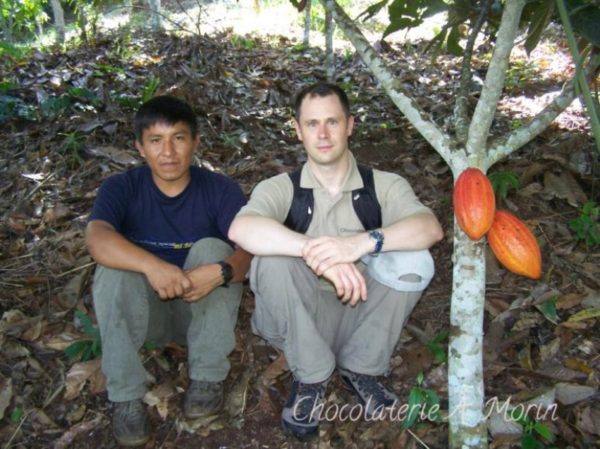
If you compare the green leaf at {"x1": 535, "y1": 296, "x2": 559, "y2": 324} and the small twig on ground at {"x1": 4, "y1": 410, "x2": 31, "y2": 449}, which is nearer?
the small twig on ground at {"x1": 4, "y1": 410, "x2": 31, "y2": 449}

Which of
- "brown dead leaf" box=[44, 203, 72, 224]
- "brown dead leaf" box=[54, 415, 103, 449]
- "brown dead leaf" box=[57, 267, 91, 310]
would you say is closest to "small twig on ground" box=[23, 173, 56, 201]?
"brown dead leaf" box=[44, 203, 72, 224]

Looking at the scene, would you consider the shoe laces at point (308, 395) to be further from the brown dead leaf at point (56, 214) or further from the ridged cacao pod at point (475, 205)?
the brown dead leaf at point (56, 214)

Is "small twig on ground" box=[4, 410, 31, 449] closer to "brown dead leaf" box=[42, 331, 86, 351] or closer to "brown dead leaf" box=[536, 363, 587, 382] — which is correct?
"brown dead leaf" box=[42, 331, 86, 351]

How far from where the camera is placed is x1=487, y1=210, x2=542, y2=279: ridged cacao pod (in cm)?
175

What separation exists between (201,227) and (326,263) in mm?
783

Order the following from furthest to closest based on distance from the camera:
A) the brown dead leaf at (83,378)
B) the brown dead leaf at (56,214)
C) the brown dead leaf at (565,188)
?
the brown dead leaf at (56,214), the brown dead leaf at (565,188), the brown dead leaf at (83,378)

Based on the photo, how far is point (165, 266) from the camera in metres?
2.25

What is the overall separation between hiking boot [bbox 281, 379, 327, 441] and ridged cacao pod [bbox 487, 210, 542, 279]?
0.98 meters

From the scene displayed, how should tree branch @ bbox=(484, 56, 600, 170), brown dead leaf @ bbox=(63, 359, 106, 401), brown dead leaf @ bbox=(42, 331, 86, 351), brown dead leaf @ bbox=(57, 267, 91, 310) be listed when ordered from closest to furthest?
tree branch @ bbox=(484, 56, 600, 170)
brown dead leaf @ bbox=(63, 359, 106, 401)
brown dead leaf @ bbox=(42, 331, 86, 351)
brown dead leaf @ bbox=(57, 267, 91, 310)

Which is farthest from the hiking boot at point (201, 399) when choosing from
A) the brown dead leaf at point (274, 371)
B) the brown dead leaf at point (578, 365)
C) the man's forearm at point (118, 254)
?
the brown dead leaf at point (578, 365)

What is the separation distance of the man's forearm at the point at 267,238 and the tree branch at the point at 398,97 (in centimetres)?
63

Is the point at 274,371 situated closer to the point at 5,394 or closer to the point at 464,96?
the point at 5,394

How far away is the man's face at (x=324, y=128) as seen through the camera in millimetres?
2354

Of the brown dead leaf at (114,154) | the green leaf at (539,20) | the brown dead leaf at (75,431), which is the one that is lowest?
the brown dead leaf at (75,431)
